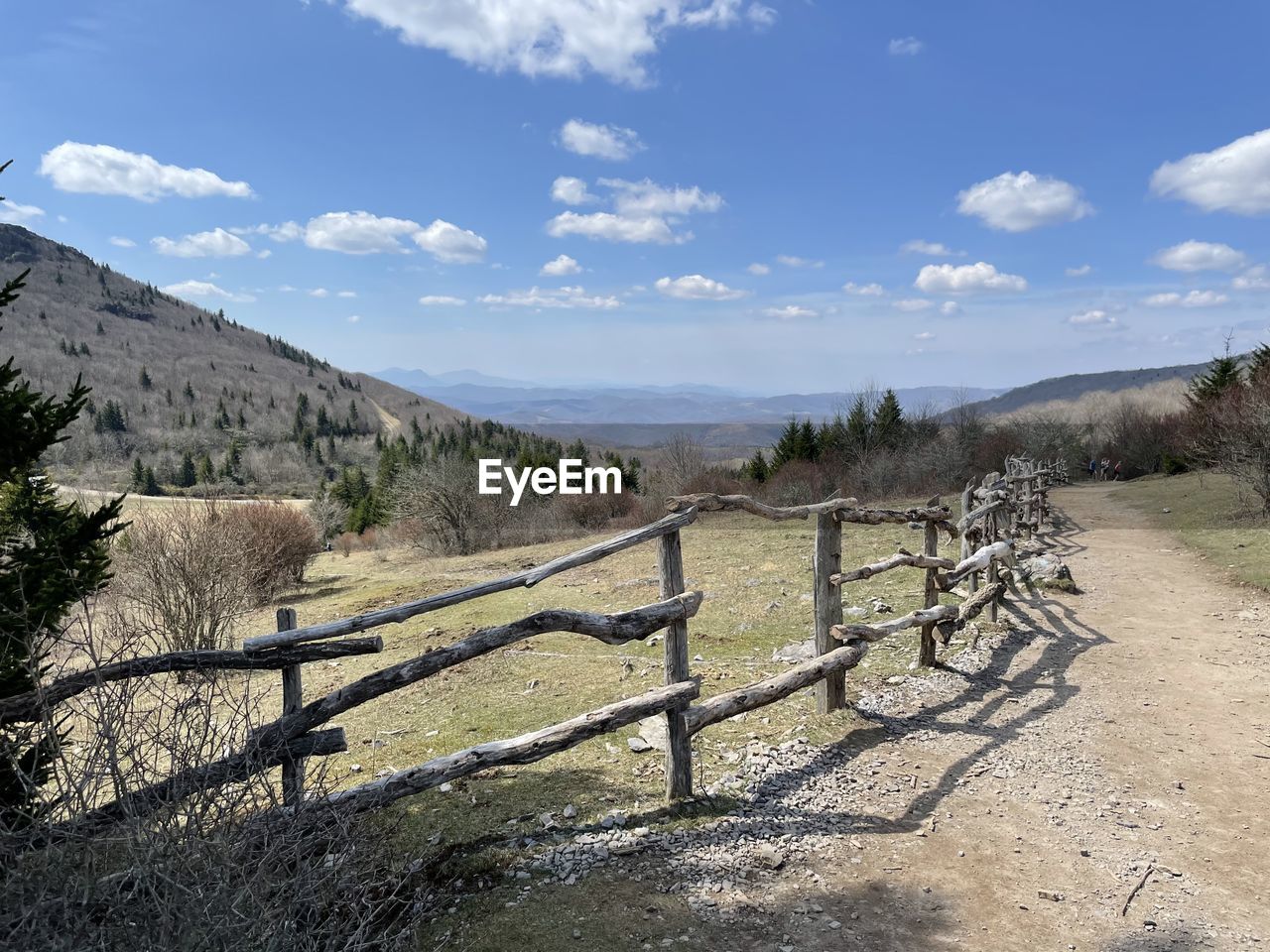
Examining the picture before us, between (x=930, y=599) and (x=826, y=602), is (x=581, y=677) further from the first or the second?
(x=930, y=599)

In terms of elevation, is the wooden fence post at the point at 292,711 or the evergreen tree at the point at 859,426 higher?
the evergreen tree at the point at 859,426

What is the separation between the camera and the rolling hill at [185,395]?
10956 centimetres

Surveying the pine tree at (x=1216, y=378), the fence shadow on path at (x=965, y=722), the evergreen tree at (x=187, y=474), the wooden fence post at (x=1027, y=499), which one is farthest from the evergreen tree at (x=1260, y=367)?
the evergreen tree at (x=187, y=474)

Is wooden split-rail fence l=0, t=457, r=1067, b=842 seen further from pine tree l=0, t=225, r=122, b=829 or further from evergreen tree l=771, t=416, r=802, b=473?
evergreen tree l=771, t=416, r=802, b=473

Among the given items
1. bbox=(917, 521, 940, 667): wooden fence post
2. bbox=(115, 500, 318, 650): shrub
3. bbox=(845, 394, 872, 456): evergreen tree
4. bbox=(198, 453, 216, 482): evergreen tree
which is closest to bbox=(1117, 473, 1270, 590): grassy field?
bbox=(917, 521, 940, 667): wooden fence post

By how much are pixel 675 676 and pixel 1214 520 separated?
2000 centimetres

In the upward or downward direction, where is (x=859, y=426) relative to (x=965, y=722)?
upward

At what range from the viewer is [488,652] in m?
4.93

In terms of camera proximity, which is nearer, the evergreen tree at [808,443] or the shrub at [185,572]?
the shrub at [185,572]

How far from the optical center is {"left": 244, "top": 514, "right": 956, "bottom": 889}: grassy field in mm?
4759

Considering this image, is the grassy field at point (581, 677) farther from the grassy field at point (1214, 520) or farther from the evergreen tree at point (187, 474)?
the evergreen tree at point (187, 474)

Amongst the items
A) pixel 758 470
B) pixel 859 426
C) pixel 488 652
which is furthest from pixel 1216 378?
pixel 488 652

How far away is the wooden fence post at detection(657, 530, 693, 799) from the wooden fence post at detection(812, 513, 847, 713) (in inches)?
63.2

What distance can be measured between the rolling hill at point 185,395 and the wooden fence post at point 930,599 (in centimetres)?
8842
